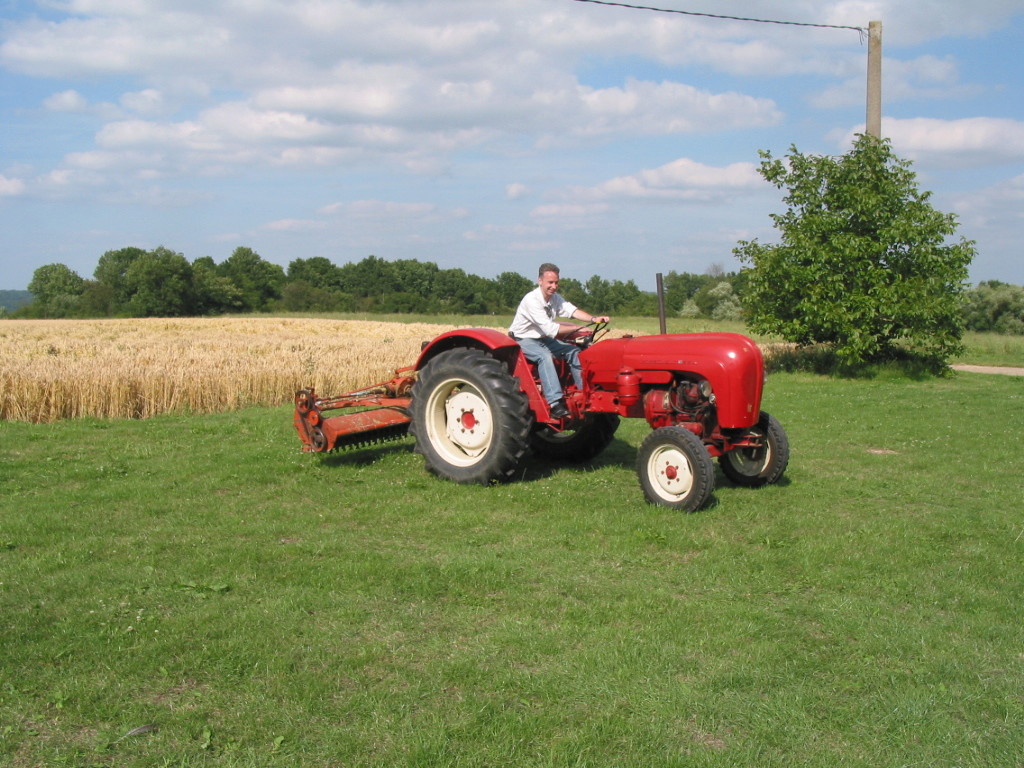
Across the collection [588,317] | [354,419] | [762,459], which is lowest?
[762,459]

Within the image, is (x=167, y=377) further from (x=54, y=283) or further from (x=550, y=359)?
A: (x=54, y=283)

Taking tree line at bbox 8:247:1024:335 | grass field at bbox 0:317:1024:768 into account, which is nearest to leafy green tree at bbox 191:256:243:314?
tree line at bbox 8:247:1024:335

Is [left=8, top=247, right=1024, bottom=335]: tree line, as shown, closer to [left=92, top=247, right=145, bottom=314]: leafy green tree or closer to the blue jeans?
[left=92, top=247, right=145, bottom=314]: leafy green tree

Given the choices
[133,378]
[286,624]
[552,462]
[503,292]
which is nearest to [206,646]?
[286,624]

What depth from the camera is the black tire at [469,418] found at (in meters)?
7.58

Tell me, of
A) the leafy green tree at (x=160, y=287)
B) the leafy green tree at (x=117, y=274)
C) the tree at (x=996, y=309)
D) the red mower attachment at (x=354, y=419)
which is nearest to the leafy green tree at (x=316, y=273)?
the leafy green tree at (x=117, y=274)

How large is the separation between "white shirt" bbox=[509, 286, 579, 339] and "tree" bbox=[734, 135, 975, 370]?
10.8 m

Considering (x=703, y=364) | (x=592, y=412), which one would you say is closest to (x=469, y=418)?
(x=592, y=412)

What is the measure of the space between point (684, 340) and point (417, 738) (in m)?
4.62

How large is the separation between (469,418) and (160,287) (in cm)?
4656

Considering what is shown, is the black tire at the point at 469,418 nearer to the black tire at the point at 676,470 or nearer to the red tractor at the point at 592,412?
the red tractor at the point at 592,412

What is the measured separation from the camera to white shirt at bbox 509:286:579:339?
25.1ft

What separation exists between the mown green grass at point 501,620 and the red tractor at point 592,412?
0.28 m

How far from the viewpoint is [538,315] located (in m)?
7.67
